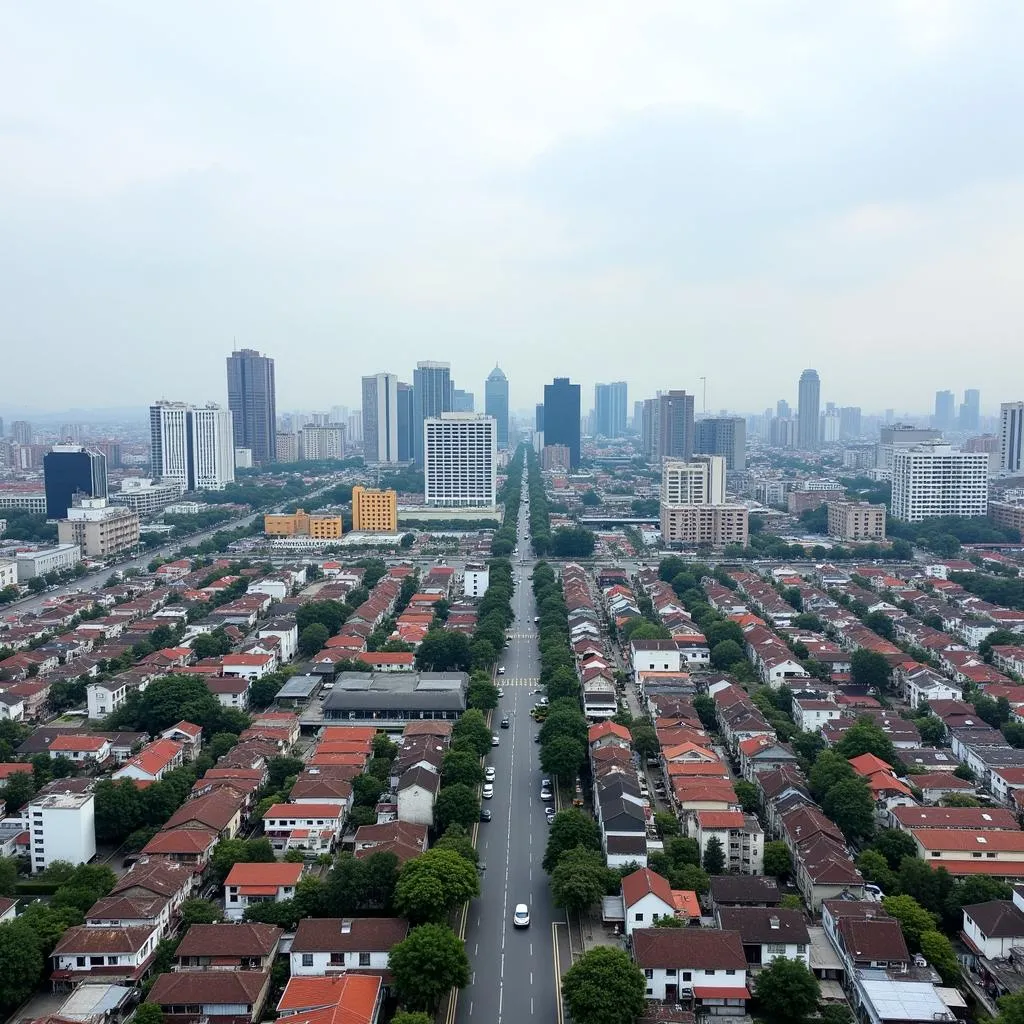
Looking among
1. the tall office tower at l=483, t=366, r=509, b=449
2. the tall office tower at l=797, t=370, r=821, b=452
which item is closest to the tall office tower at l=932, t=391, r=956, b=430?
the tall office tower at l=797, t=370, r=821, b=452

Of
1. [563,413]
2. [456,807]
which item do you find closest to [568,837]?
[456,807]

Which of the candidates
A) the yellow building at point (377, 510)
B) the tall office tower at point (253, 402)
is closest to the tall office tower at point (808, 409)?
the tall office tower at point (253, 402)

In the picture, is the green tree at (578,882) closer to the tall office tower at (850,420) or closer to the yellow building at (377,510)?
the yellow building at (377,510)

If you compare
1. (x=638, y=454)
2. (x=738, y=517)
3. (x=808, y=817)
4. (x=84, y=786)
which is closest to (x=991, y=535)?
(x=738, y=517)

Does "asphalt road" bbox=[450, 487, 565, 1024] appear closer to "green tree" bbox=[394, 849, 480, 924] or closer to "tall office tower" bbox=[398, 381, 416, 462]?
"green tree" bbox=[394, 849, 480, 924]

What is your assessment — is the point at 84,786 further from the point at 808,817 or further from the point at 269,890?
the point at 808,817
